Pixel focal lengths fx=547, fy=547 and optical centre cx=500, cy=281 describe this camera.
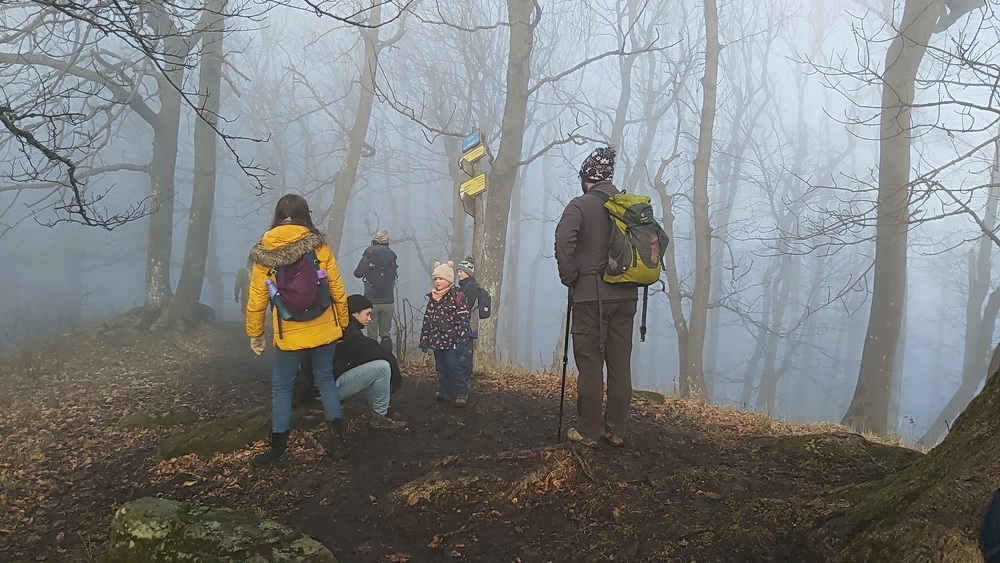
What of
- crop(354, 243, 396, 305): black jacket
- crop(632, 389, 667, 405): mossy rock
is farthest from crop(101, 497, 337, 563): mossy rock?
crop(354, 243, 396, 305): black jacket

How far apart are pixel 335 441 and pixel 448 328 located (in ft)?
5.50

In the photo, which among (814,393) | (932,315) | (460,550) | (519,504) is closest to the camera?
(460,550)

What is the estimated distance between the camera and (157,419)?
5.43 metres

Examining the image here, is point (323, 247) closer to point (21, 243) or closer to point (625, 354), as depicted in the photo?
point (625, 354)

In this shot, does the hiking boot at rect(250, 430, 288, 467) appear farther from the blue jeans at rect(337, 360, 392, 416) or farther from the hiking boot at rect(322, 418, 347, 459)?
the blue jeans at rect(337, 360, 392, 416)

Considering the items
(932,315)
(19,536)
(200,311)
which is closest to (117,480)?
(19,536)

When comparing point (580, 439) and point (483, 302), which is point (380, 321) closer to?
point (483, 302)

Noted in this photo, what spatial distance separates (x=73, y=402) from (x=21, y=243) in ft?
108

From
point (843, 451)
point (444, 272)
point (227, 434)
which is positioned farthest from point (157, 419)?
point (843, 451)

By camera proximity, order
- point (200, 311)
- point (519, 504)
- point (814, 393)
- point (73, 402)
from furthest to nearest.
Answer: point (814, 393) < point (200, 311) < point (73, 402) < point (519, 504)

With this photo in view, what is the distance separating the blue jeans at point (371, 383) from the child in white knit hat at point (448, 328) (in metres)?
0.78

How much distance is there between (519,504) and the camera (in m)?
3.18

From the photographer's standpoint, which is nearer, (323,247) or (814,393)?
(323,247)

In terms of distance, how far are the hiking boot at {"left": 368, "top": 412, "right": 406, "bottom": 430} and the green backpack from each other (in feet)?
7.91
